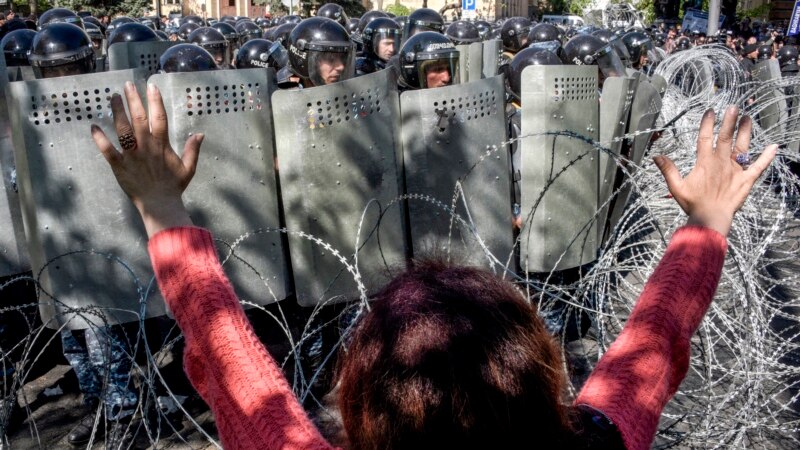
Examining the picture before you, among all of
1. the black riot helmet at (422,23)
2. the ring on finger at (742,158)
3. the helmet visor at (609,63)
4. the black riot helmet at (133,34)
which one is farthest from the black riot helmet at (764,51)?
Result: the ring on finger at (742,158)

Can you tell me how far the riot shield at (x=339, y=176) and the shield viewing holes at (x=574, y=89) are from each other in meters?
1.09

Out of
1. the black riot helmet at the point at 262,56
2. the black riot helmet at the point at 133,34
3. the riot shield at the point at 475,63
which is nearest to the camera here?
the black riot helmet at the point at 133,34

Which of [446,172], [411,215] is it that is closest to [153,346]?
[411,215]

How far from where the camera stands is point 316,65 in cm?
563

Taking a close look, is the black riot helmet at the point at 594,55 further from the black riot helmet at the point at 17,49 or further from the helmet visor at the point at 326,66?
the black riot helmet at the point at 17,49

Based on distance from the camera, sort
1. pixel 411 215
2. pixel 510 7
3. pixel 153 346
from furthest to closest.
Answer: pixel 510 7
pixel 153 346
pixel 411 215

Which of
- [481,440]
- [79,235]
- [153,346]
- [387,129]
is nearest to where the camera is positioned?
[481,440]

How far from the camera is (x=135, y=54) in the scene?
6539mm

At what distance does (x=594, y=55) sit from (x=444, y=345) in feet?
22.1

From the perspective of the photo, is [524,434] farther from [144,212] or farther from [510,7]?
[510,7]

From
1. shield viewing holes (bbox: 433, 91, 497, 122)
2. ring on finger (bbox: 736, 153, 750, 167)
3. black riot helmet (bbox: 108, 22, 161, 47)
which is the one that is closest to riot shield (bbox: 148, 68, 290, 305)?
shield viewing holes (bbox: 433, 91, 497, 122)

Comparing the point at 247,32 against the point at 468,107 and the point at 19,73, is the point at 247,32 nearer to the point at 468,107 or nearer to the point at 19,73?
the point at 19,73

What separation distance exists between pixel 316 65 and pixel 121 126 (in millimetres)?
4450

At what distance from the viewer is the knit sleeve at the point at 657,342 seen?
1.26m
